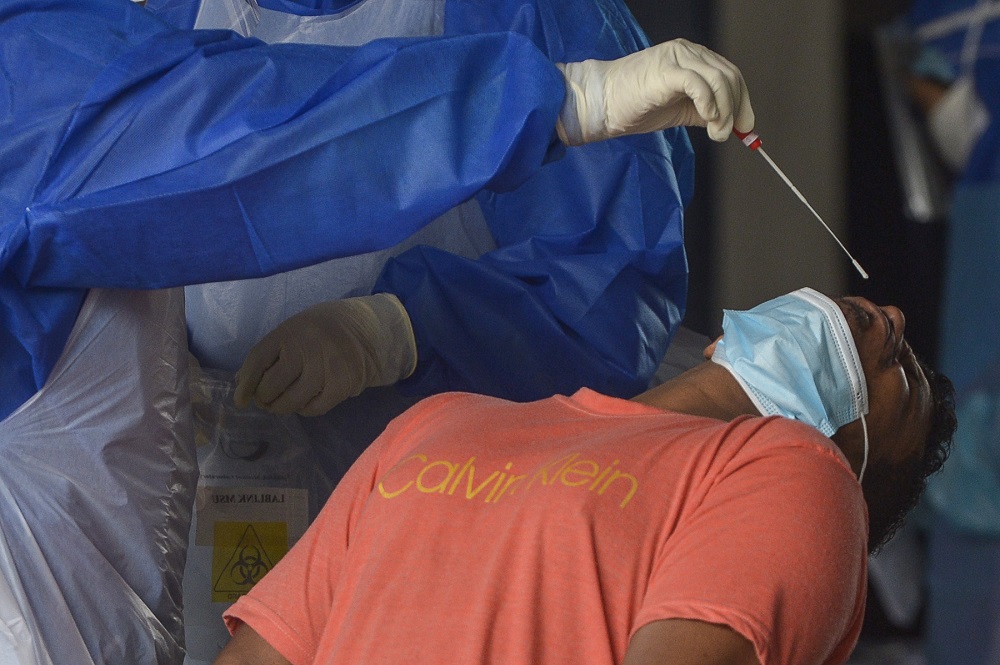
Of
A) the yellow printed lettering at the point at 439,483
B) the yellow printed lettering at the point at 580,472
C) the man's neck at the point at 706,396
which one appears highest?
the yellow printed lettering at the point at 580,472

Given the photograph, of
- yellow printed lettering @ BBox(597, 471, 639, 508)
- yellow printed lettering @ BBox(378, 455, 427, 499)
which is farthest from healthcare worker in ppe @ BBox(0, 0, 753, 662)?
yellow printed lettering @ BBox(597, 471, 639, 508)

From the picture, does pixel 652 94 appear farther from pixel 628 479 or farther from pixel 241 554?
pixel 241 554

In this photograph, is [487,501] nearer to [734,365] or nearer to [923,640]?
[734,365]

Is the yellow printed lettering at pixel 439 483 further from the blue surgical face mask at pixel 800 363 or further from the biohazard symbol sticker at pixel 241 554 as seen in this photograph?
the biohazard symbol sticker at pixel 241 554

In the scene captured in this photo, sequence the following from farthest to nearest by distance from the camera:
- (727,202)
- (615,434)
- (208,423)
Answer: (727,202), (208,423), (615,434)

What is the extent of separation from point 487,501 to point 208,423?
2.63 feet

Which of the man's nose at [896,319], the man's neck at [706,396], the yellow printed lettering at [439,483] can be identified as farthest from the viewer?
the man's nose at [896,319]

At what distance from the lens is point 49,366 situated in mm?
1176

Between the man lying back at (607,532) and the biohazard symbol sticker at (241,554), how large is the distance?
52 centimetres

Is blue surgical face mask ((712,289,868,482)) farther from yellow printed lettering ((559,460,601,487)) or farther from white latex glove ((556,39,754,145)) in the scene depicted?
yellow printed lettering ((559,460,601,487))

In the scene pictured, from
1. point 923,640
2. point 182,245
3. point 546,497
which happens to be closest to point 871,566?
point 923,640

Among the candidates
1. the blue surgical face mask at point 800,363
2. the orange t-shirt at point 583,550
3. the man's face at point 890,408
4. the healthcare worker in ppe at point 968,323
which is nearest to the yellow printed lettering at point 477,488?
the orange t-shirt at point 583,550

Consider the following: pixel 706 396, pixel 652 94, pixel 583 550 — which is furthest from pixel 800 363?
pixel 583 550

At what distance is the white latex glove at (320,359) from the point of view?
156cm
